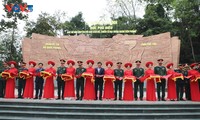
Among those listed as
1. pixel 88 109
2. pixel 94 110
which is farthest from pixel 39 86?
pixel 94 110

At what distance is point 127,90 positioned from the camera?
10188mm

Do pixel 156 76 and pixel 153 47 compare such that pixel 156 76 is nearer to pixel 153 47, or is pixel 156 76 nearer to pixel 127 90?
pixel 127 90

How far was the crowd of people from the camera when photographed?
10023 mm

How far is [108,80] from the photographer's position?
10.2 meters

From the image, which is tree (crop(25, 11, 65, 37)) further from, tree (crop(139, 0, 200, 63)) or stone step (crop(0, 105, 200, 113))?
stone step (crop(0, 105, 200, 113))

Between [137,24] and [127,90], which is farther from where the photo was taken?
[137,24]

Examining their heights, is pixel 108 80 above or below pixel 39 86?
above

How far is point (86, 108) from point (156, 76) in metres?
2.93

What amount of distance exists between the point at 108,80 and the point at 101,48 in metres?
9.37

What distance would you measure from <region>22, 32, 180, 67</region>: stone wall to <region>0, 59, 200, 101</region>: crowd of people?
848cm

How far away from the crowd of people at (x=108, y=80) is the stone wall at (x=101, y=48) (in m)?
8.48

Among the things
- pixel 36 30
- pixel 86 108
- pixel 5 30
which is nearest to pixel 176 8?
pixel 36 30

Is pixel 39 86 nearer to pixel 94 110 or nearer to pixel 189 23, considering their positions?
pixel 94 110

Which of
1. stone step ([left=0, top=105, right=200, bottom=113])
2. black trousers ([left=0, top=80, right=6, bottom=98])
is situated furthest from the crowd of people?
stone step ([left=0, top=105, right=200, bottom=113])
